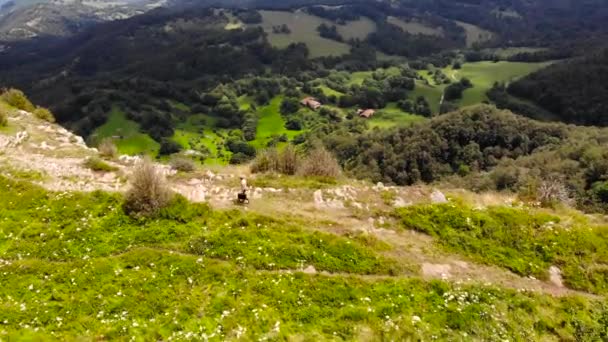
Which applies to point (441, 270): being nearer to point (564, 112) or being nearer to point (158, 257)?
point (158, 257)

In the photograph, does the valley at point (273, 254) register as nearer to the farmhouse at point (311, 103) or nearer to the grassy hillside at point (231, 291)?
the grassy hillside at point (231, 291)

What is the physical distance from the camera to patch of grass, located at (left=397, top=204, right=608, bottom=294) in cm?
1342

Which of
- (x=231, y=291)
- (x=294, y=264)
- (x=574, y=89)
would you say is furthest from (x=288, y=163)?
(x=574, y=89)

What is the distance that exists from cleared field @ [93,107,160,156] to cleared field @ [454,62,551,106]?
99359 mm

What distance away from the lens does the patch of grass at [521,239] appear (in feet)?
44.0

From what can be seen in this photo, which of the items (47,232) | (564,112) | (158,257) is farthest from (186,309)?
(564,112)

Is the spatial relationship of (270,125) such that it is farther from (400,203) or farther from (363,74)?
(400,203)

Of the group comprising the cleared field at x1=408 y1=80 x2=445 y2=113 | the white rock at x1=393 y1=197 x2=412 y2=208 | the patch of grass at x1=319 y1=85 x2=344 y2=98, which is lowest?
the patch of grass at x1=319 y1=85 x2=344 y2=98

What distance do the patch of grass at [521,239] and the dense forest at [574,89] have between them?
11837 centimetres

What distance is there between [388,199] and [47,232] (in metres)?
12.5

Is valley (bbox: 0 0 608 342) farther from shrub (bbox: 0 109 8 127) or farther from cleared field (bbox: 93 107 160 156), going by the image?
cleared field (bbox: 93 107 160 156)

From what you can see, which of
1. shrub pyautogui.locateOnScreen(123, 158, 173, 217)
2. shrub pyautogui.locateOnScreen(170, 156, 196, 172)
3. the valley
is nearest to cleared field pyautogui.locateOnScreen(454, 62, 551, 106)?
the valley

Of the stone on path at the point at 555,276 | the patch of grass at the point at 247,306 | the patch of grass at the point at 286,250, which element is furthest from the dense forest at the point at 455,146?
the patch of grass at the point at 247,306

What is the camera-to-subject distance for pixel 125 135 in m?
100
